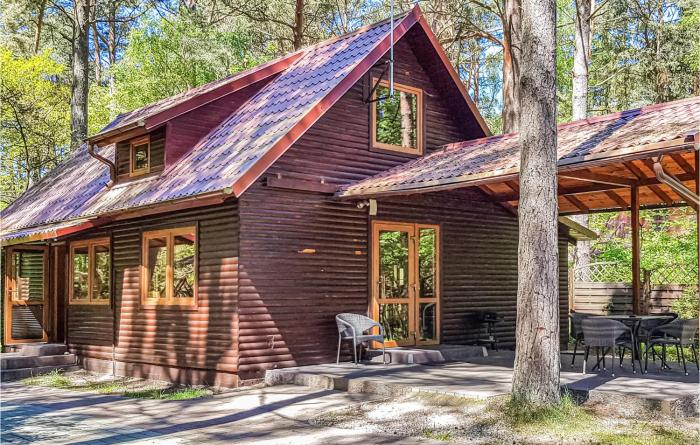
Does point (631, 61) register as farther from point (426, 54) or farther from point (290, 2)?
point (426, 54)

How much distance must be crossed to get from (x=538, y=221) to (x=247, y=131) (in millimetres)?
5785

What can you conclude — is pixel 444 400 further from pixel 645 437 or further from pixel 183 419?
pixel 183 419

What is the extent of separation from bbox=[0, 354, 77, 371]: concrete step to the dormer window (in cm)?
708

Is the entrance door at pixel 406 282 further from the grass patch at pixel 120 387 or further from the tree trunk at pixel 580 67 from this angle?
the tree trunk at pixel 580 67

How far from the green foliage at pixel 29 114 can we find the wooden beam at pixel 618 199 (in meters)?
17.9

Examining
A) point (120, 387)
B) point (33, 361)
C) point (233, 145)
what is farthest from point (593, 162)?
point (33, 361)

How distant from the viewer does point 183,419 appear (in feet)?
28.2

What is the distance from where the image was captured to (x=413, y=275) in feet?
43.0

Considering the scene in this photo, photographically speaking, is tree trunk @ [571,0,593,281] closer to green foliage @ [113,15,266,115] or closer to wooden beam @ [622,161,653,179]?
wooden beam @ [622,161,653,179]

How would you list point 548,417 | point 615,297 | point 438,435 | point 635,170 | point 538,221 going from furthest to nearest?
point 615,297 < point 635,170 < point 538,221 < point 548,417 < point 438,435

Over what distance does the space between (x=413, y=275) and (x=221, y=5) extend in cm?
1750

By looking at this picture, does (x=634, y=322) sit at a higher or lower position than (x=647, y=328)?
higher

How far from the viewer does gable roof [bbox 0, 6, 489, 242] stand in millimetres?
10828


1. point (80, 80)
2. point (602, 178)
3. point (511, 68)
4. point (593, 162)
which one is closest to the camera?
point (593, 162)
